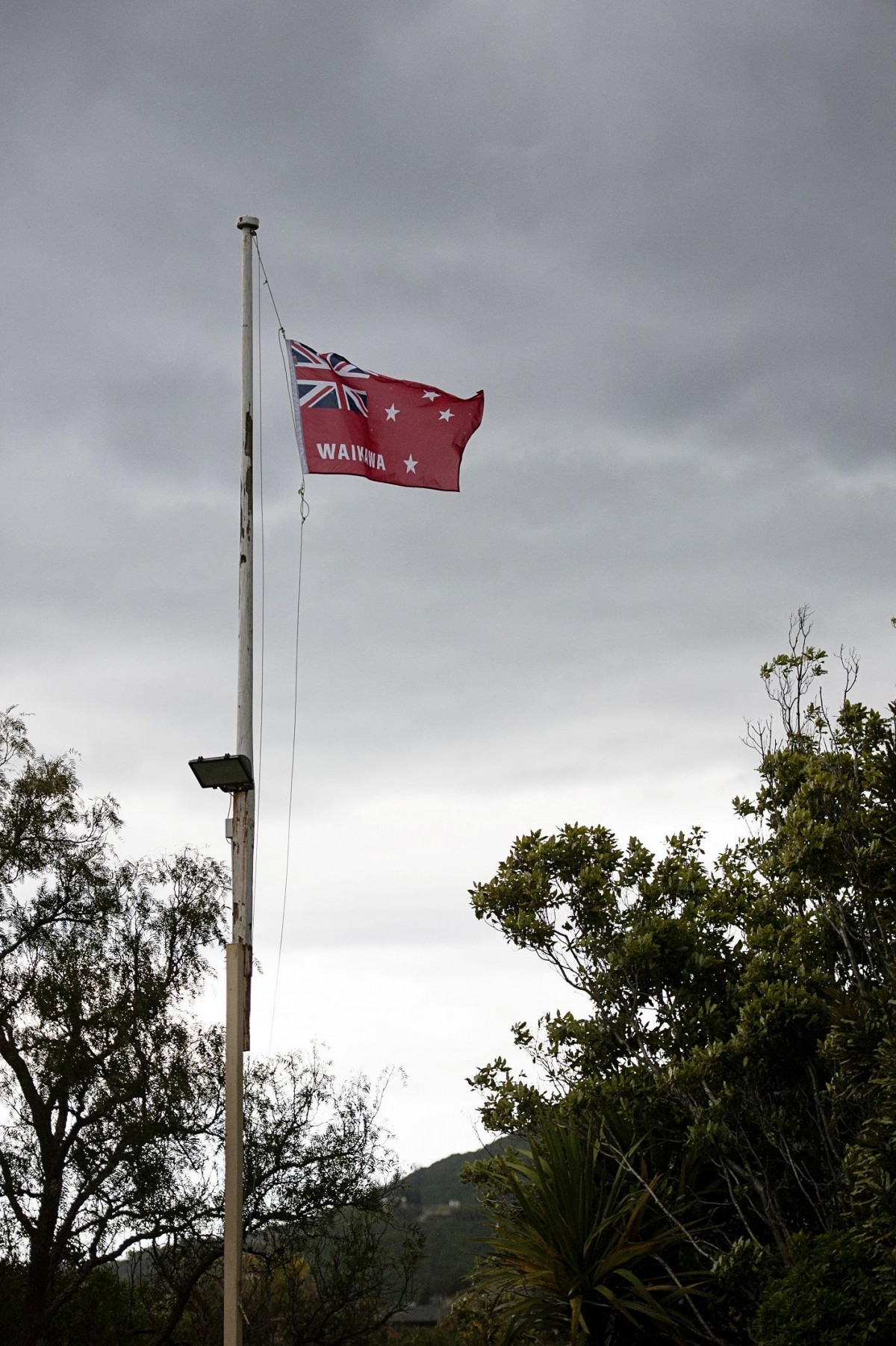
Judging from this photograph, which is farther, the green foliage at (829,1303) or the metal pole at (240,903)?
the green foliage at (829,1303)

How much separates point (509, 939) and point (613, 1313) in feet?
11.3

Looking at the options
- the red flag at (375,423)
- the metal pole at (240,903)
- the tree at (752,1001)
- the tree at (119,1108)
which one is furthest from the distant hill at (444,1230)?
the metal pole at (240,903)

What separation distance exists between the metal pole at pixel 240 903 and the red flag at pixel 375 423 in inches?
23.9

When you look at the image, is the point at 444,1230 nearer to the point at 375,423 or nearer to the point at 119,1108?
the point at 119,1108

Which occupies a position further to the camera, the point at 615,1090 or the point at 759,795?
the point at 759,795

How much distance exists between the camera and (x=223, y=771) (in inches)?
334

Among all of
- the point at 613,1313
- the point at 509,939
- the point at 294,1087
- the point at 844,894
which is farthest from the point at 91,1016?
the point at 844,894

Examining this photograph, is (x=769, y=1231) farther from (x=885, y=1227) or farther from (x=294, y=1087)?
(x=294, y=1087)

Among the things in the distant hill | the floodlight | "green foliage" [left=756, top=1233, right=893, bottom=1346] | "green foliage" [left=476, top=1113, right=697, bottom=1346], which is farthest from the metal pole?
the distant hill

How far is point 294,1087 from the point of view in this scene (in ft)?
72.5

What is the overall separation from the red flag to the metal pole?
0.61m

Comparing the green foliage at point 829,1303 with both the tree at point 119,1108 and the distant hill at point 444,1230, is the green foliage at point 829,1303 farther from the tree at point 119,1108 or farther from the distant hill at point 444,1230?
the distant hill at point 444,1230

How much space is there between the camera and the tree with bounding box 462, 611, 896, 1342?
10.5 meters

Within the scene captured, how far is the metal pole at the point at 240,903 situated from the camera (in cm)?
787
